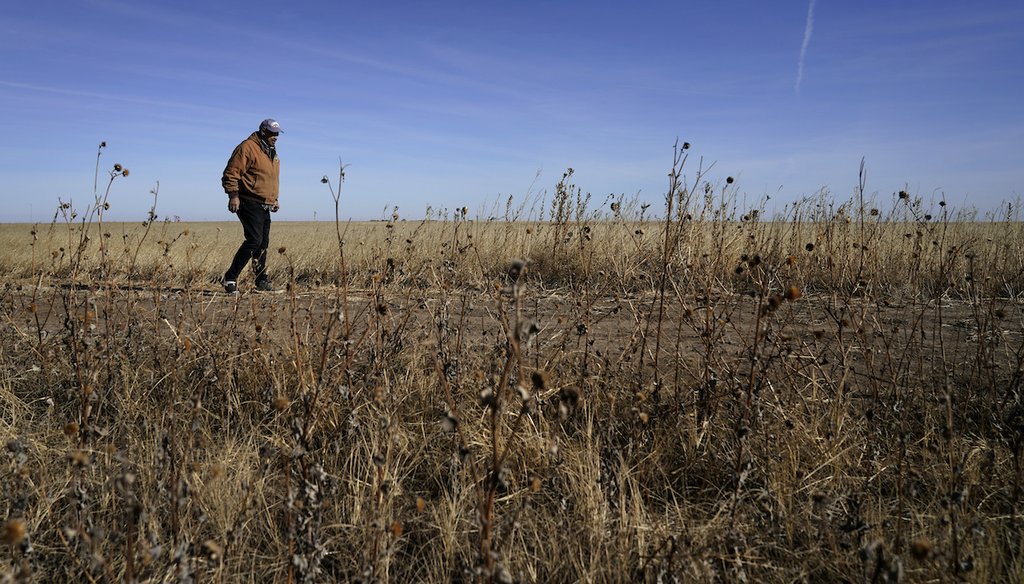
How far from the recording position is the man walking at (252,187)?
613 cm

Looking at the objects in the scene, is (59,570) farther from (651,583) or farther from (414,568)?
(651,583)

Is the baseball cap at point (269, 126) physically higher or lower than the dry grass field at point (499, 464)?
higher

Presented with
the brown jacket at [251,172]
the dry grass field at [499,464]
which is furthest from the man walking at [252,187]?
the dry grass field at [499,464]

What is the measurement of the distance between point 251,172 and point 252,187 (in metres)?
0.16

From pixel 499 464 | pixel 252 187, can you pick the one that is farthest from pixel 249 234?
pixel 499 464

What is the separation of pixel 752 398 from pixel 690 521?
0.56 metres

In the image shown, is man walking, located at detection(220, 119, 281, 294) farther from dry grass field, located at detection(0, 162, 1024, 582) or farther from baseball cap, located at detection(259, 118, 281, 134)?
dry grass field, located at detection(0, 162, 1024, 582)

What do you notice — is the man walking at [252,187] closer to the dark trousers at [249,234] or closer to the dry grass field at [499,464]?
the dark trousers at [249,234]

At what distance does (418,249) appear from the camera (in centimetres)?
804

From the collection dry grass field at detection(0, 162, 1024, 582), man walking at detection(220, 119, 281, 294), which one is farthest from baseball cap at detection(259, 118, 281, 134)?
dry grass field at detection(0, 162, 1024, 582)

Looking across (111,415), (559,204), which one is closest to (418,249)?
(559,204)

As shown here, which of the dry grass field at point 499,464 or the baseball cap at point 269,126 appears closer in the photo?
the dry grass field at point 499,464

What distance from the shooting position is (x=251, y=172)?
6238mm

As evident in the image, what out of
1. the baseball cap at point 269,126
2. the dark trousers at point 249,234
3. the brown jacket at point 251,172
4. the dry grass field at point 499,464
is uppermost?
the baseball cap at point 269,126
